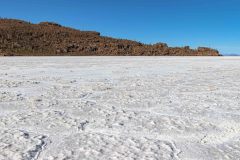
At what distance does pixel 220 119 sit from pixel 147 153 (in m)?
0.93

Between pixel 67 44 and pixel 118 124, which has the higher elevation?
pixel 118 124

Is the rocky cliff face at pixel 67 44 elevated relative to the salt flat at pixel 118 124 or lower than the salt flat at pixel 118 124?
lower

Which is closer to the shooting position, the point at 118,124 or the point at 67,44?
the point at 118,124

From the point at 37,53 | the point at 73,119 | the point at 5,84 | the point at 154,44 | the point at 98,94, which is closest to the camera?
the point at 73,119

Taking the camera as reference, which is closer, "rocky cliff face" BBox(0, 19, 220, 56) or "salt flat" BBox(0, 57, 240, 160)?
"salt flat" BBox(0, 57, 240, 160)

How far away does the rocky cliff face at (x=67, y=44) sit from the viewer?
23.5m

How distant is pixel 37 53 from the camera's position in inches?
890

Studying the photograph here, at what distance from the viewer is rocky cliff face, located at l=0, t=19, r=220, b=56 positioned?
23.5 m

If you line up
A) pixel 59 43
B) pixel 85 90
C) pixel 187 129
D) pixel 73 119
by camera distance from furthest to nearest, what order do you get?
1. pixel 59 43
2. pixel 85 90
3. pixel 73 119
4. pixel 187 129

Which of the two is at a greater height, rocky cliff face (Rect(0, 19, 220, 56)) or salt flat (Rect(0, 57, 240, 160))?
salt flat (Rect(0, 57, 240, 160))

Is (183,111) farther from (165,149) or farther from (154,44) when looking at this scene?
(154,44)

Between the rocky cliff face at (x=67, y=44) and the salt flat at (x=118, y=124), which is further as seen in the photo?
the rocky cliff face at (x=67, y=44)

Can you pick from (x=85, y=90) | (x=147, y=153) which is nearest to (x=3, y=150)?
(x=147, y=153)

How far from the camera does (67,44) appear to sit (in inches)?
990
